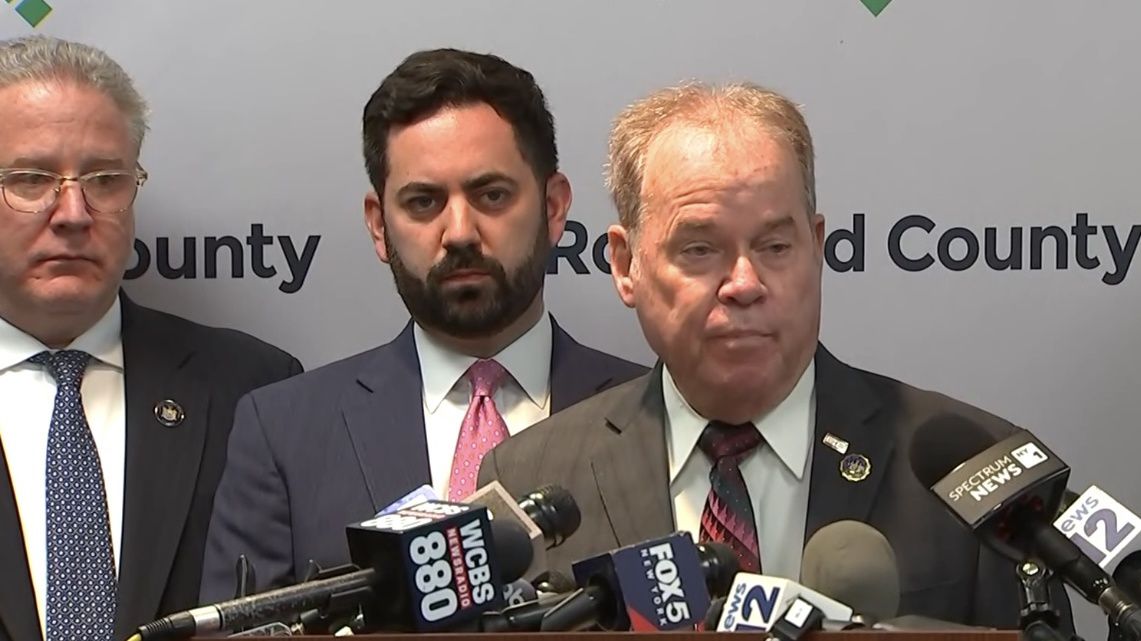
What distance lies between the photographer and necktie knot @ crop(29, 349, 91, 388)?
2922 millimetres

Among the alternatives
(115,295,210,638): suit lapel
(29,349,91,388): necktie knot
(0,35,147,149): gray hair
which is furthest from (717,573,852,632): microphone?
(0,35,147,149): gray hair

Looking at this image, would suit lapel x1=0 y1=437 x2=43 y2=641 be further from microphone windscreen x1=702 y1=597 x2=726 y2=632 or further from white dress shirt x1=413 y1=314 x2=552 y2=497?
microphone windscreen x1=702 y1=597 x2=726 y2=632

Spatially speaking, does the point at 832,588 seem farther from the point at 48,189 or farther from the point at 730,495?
the point at 48,189

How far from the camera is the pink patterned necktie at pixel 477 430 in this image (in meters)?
2.69

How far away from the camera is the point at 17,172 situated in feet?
9.41

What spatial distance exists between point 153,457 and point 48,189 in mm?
524

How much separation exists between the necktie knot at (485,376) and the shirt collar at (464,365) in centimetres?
1

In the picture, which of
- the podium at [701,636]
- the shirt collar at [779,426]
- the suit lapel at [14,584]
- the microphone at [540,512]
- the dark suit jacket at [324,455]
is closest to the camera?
the podium at [701,636]

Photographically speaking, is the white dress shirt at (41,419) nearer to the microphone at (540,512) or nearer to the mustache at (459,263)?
the mustache at (459,263)

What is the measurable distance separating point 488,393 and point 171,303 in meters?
0.86

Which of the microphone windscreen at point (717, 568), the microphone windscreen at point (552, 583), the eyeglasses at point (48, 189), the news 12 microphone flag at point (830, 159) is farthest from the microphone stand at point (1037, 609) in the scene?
the eyeglasses at point (48, 189)

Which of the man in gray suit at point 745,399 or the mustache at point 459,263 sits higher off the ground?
the mustache at point 459,263

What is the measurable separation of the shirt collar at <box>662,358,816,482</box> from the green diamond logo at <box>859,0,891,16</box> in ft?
3.50

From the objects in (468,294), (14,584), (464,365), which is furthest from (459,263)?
(14,584)
